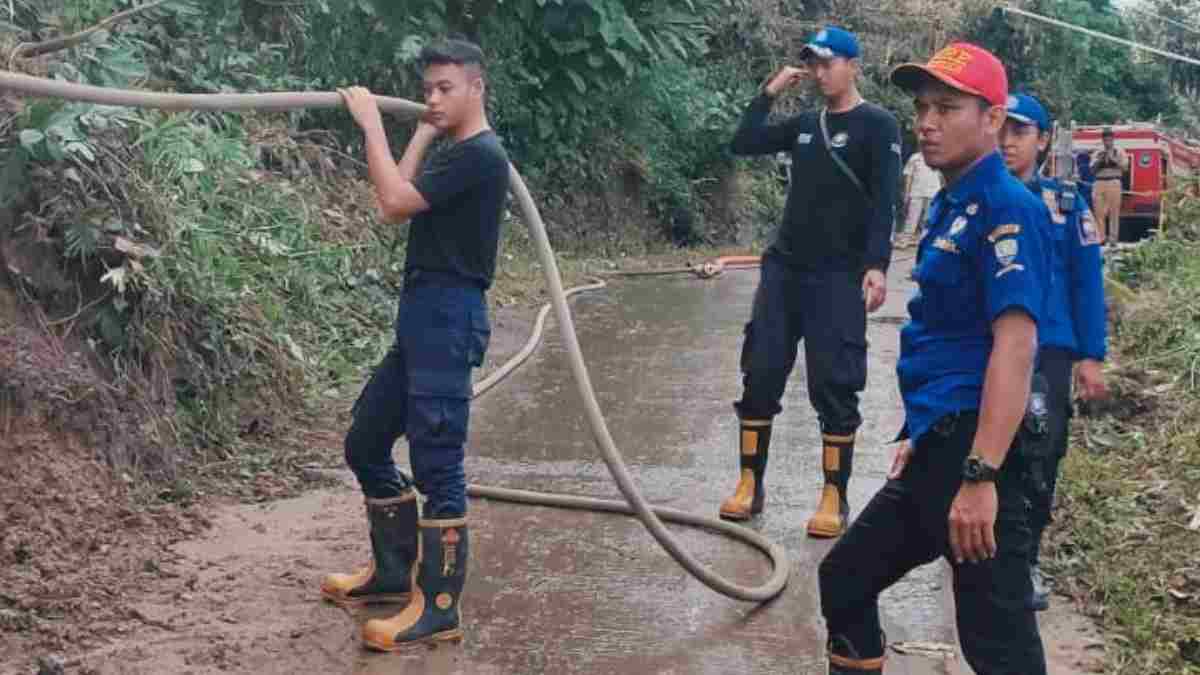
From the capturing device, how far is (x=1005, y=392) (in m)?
3.27

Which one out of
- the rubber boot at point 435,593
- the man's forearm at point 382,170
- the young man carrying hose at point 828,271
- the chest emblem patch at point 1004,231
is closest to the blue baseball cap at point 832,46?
the young man carrying hose at point 828,271

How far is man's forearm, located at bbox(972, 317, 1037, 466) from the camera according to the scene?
327 centimetres

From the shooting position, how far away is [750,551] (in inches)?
227

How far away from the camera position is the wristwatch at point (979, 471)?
10.8ft

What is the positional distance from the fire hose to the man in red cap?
1.44 m

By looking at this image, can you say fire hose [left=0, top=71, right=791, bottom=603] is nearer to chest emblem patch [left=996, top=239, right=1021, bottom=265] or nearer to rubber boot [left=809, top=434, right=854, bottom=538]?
rubber boot [left=809, top=434, right=854, bottom=538]

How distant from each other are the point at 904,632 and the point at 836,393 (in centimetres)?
133

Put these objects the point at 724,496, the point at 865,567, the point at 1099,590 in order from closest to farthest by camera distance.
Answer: the point at 865,567, the point at 1099,590, the point at 724,496

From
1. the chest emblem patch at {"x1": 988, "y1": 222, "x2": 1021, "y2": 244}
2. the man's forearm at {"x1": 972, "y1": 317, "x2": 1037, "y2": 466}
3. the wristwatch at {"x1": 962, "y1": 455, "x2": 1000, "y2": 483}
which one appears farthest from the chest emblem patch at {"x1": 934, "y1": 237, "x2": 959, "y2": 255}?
the wristwatch at {"x1": 962, "y1": 455, "x2": 1000, "y2": 483}

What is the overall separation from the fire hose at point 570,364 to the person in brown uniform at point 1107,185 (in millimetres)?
15266

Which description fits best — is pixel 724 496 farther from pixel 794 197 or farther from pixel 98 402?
pixel 98 402

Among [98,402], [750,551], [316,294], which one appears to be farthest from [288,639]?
[316,294]

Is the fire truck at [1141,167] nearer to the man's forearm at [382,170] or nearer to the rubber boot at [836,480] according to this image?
the rubber boot at [836,480]

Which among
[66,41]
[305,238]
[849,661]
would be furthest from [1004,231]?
[305,238]
